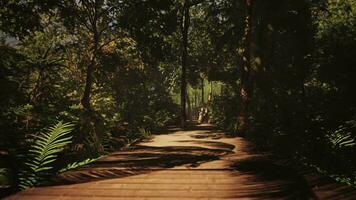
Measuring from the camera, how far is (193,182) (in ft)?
18.7

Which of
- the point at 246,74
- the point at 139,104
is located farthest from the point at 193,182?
the point at 139,104

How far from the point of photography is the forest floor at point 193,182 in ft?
15.9

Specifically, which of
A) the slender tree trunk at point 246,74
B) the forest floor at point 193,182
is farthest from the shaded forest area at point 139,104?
the forest floor at point 193,182

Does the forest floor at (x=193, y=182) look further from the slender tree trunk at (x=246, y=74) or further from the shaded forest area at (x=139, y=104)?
the slender tree trunk at (x=246, y=74)

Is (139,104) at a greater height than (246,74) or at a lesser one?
lesser

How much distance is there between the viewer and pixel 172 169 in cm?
700

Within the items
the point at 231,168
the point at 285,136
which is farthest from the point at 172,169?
the point at 285,136

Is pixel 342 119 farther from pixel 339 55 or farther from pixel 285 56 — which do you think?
pixel 285 56

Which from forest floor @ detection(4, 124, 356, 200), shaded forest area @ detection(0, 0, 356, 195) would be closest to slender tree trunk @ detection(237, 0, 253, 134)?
shaded forest area @ detection(0, 0, 356, 195)

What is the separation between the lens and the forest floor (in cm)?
484

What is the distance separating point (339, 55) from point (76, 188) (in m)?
15.0

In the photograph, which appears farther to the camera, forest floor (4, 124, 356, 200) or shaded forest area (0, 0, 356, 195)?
shaded forest area (0, 0, 356, 195)

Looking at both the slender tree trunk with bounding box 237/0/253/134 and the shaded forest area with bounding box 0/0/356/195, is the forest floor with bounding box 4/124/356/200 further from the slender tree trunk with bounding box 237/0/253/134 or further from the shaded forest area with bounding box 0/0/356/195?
the slender tree trunk with bounding box 237/0/253/134

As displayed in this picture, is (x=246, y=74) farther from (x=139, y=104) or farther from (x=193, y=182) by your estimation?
(x=139, y=104)
